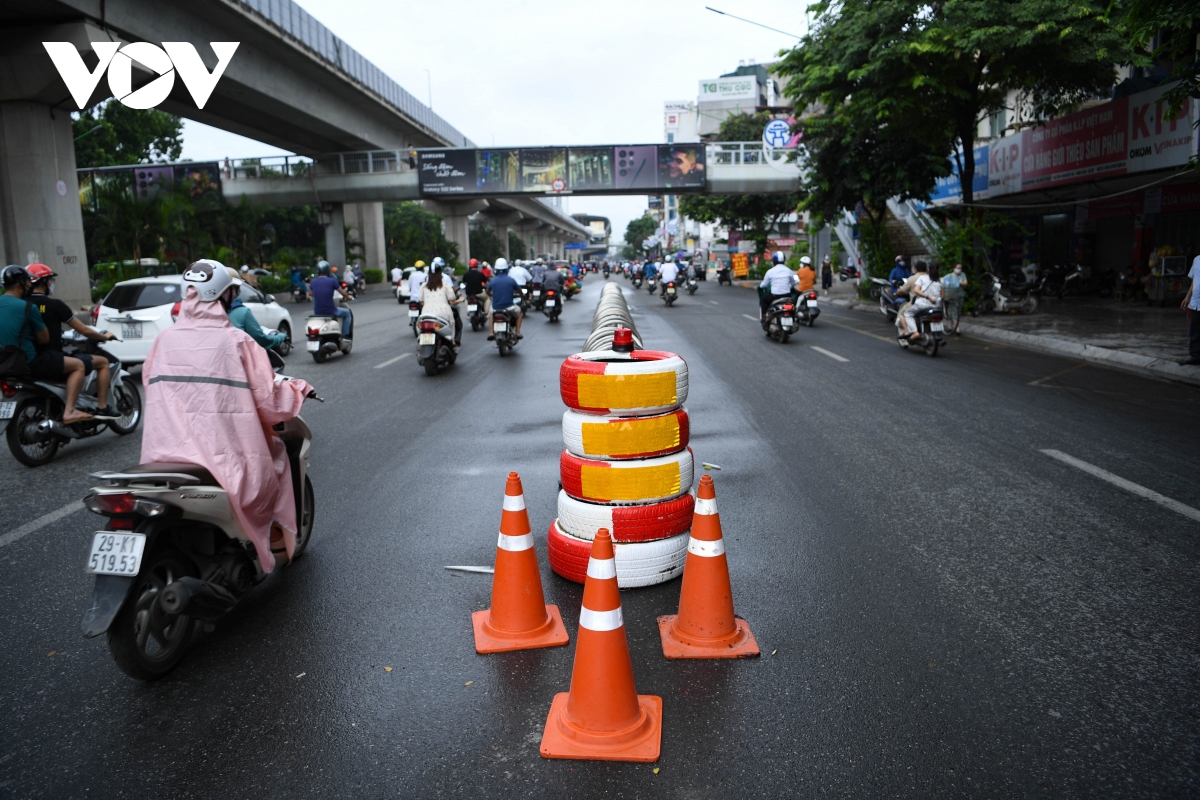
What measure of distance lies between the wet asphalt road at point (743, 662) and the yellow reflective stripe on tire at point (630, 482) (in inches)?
20.5

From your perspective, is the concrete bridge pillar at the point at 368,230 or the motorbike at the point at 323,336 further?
the concrete bridge pillar at the point at 368,230

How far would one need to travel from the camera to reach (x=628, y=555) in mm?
4363

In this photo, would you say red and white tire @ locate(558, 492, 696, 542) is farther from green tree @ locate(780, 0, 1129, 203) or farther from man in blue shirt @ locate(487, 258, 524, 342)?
green tree @ locate(780, 0, 1129, 203)

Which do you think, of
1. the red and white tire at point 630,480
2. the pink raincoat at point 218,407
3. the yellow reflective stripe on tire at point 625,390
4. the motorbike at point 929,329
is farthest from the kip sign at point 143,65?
the red and white tire at point 630,480

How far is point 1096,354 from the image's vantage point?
13641 millimetres

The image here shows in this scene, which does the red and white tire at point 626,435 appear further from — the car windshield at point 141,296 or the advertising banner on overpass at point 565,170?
the advertising banner on overpass at point 565,170

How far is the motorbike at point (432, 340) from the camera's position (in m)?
12.6

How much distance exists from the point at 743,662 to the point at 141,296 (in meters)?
11.8

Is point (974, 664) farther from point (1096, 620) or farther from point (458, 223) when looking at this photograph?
point (458, 223)

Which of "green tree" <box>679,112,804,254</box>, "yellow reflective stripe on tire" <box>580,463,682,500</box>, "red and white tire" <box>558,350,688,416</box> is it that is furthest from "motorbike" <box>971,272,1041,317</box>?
"green tree" <box>679,112,804,254</box>

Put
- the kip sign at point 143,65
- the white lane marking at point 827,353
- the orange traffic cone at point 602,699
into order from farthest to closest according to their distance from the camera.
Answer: the kip sign at point 143,65 → the white lane marking at point 827,353 → the orange traffic cone at point 602,699

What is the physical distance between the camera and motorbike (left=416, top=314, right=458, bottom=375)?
1257cm

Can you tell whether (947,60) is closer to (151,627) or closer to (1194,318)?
(1194,318)

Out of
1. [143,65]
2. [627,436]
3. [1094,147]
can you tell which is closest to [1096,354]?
[1094,147]
